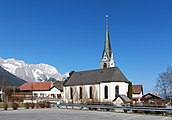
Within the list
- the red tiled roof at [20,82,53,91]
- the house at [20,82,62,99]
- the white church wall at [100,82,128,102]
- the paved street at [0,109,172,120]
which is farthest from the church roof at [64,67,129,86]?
the paved street at [0,109,172,120]

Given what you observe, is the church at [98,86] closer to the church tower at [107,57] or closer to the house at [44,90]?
the church tower at [107,57]

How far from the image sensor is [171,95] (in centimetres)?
5628

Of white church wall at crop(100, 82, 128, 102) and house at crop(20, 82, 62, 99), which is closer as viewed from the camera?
white church wall at crop(100, 82, 128, 102)

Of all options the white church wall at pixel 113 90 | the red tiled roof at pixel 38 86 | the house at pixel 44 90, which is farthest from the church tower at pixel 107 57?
the white church wall at pixel 113 90

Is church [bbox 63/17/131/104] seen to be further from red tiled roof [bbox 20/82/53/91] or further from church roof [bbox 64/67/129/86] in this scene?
red tiled roof [bbox 20/82/53/91]

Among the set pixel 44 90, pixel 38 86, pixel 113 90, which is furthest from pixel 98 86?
pixel 38 86

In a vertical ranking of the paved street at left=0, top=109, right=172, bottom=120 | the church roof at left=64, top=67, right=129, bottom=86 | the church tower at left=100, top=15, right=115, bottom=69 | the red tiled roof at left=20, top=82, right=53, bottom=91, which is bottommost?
the paved street at left=0, top=109, right=172, bottom=120

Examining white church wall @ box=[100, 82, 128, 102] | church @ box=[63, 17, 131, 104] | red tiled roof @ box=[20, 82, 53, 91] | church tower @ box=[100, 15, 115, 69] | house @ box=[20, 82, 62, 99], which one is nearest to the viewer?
white church wall @ box=[100, 82, 128, 102]

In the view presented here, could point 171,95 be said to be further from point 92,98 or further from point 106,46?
point 106,46

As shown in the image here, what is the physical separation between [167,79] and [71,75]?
3280 cm

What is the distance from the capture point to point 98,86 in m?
66.8

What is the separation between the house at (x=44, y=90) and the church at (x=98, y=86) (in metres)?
19.8

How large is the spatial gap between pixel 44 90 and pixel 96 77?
38273 millimetres

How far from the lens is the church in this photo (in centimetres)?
6331
